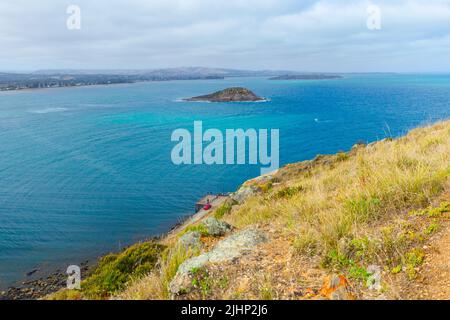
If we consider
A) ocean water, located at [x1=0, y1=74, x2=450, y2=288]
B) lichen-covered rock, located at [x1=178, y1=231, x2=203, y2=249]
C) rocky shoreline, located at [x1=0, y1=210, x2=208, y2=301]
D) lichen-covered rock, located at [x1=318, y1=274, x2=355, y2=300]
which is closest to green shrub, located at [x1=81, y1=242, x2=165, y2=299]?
lichen-covered rock, located at [x1=178, y1=231, x2=203, y2=249]

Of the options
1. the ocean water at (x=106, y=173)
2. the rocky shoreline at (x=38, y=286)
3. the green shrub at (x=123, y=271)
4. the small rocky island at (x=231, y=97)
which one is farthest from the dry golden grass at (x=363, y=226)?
the small rocky island at (x=231, y=97)

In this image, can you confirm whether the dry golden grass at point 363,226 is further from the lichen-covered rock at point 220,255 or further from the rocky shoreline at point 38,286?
the rocky shoreline at point 38,286

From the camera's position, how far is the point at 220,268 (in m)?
5.29

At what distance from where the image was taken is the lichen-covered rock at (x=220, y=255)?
16.3 feet

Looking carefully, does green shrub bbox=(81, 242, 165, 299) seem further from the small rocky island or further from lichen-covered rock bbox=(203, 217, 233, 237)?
the small rocky island

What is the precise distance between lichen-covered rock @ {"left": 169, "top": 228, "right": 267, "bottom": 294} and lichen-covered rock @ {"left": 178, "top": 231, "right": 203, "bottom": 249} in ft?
4.19

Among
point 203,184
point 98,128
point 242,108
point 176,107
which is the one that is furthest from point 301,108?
point 203,184

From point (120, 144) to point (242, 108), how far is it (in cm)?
6627

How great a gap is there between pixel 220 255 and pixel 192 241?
222cm

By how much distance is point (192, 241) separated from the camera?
26.0 feet

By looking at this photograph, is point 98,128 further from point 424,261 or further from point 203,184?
point 424,261

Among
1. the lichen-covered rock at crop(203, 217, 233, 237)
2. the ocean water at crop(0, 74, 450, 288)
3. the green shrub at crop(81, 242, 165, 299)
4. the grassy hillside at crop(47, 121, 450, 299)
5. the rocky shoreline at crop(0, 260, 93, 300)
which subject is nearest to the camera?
the grassy hillside at crop(47, 121, 450, 299)

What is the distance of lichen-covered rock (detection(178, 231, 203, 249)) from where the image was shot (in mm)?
7631

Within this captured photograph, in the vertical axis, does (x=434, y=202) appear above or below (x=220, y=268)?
above
